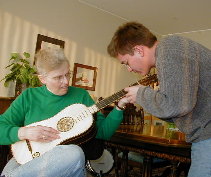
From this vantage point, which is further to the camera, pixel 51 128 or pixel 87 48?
pixel 87 48

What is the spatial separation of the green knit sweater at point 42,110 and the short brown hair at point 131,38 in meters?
0.45

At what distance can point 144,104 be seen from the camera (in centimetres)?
121

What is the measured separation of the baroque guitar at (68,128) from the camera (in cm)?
151

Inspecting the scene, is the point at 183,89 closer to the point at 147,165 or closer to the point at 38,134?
the point at 38,134

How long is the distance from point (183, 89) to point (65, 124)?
0.77 metres

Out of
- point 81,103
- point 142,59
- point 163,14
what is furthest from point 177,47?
point 163,14

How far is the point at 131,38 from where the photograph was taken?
136 cm

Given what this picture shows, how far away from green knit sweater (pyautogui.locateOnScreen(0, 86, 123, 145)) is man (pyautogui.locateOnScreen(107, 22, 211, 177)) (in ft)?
1.31

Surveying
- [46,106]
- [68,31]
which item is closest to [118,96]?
[46,106]

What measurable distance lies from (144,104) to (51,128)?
1.99ft

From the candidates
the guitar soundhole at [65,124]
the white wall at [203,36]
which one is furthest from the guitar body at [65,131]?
the white wall at [203,36]

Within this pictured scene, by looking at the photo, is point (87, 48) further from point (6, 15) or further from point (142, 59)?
point (142, 59)

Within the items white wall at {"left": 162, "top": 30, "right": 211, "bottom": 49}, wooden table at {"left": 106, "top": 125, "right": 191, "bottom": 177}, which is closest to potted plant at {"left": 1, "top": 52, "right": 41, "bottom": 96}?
wooden table at {"left": 106, "top": 125, "right": 191, "bottom": 177}

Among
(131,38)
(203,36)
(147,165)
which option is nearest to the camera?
(131,38)
